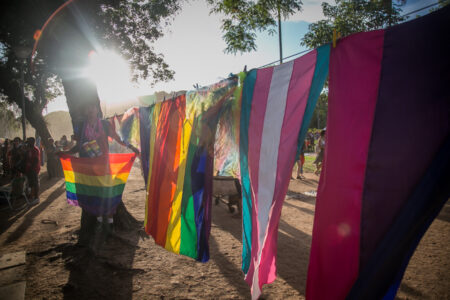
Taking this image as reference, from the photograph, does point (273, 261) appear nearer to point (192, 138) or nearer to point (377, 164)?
point (377, 164)

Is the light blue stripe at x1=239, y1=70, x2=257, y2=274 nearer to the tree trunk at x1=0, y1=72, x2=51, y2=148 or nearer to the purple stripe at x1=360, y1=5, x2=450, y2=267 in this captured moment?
the purple stripe at x1=360, y1=5, x2=450, y2=267

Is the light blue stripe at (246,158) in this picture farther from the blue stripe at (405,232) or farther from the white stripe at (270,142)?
the blue stripe at (405,232)

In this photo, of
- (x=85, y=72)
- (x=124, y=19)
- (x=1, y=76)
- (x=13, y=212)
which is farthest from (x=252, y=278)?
(x=1, y=76)

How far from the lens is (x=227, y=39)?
798cm

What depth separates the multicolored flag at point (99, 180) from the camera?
3.78m

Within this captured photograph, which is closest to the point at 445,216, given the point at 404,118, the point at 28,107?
the point at 404,118

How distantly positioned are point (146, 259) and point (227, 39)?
7.25 m

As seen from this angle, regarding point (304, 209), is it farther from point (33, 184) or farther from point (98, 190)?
point (33, 184)

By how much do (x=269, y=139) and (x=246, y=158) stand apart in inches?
14.0

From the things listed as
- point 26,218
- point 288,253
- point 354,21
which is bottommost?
point 26,218

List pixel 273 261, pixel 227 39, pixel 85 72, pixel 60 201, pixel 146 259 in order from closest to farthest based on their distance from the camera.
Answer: pixel 273 261 → pixel 146 259 → pixel 85 72 → pixel 60 201 → pixel 227 39

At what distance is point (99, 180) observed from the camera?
12.4 ft

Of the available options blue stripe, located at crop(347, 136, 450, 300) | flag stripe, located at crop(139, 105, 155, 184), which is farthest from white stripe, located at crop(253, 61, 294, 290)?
flag stripe, located at crop(139, 105, 155, 184)

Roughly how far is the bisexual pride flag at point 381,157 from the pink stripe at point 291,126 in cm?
18
